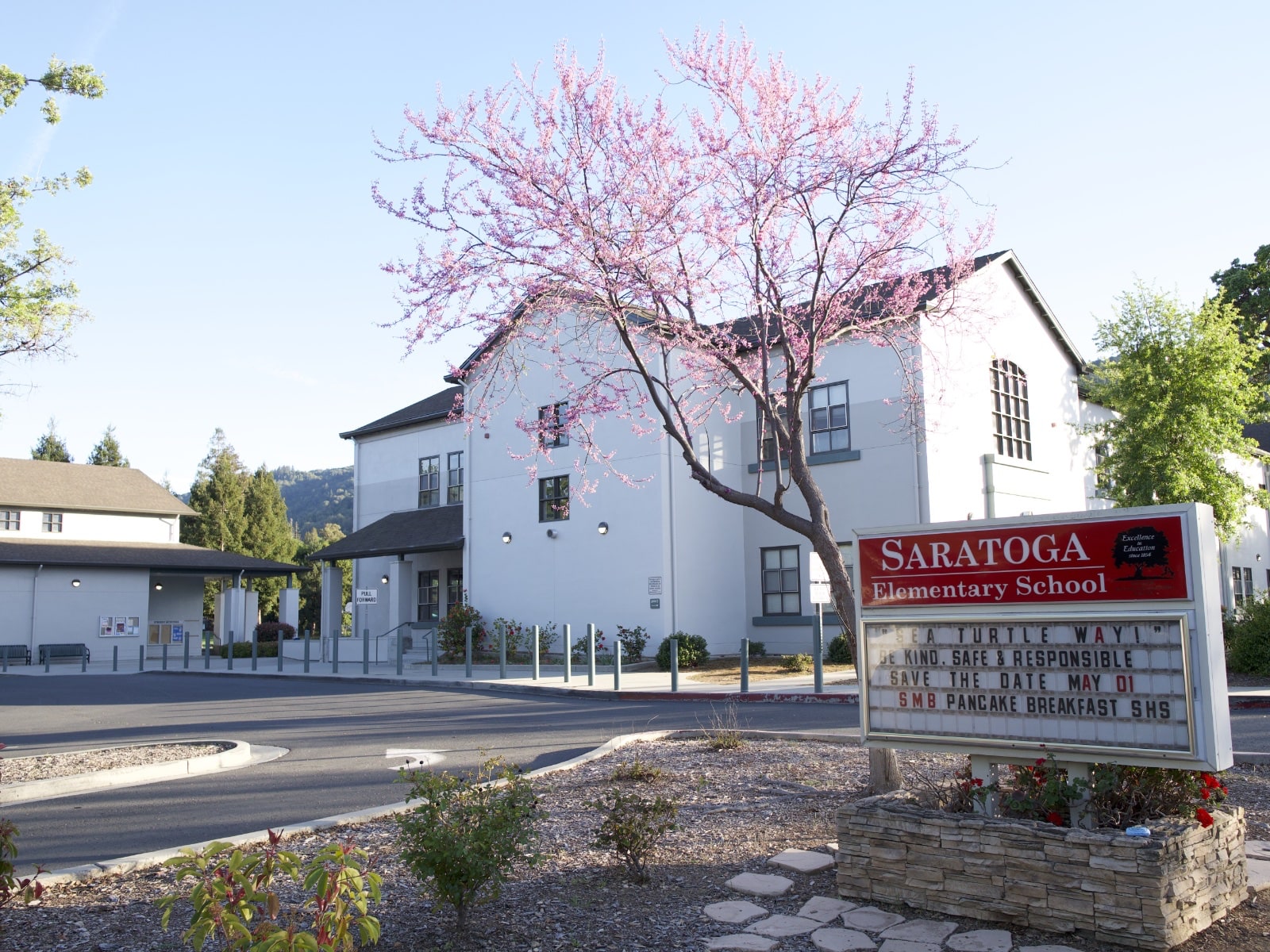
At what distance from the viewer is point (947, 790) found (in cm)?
578

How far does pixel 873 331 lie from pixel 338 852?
901 cm

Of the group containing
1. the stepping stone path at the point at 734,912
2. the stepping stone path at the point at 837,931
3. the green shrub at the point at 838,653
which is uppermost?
the green shrub at the point at 838,653

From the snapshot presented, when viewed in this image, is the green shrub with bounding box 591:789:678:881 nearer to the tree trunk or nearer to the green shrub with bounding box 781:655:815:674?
the tree trunk

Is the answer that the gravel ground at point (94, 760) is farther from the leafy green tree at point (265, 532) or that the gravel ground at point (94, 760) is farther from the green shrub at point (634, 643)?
the leafy green tree at point (265, 532)

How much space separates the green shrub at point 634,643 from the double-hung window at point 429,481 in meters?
11.4

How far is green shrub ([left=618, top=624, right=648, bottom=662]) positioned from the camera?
24344 mm

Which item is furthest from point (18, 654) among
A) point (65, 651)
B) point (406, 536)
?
point (406, 536)

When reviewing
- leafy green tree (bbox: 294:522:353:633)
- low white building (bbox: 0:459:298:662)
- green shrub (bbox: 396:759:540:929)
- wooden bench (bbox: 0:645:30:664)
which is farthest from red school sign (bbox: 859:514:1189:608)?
leafy green tree (bbox: 294:522:353:633)

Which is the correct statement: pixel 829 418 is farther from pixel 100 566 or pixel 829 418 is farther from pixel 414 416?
pixel 100 566

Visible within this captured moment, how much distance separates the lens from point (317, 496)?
152375 millimetres

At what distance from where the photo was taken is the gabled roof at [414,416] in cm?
3353

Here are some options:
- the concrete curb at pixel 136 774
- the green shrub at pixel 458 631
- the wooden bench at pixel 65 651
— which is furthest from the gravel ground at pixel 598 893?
the wooden bench at pixel 65 651

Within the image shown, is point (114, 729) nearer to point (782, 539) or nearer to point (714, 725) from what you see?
point (714, 725)

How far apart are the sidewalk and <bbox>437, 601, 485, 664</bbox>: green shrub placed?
19.2 inches
